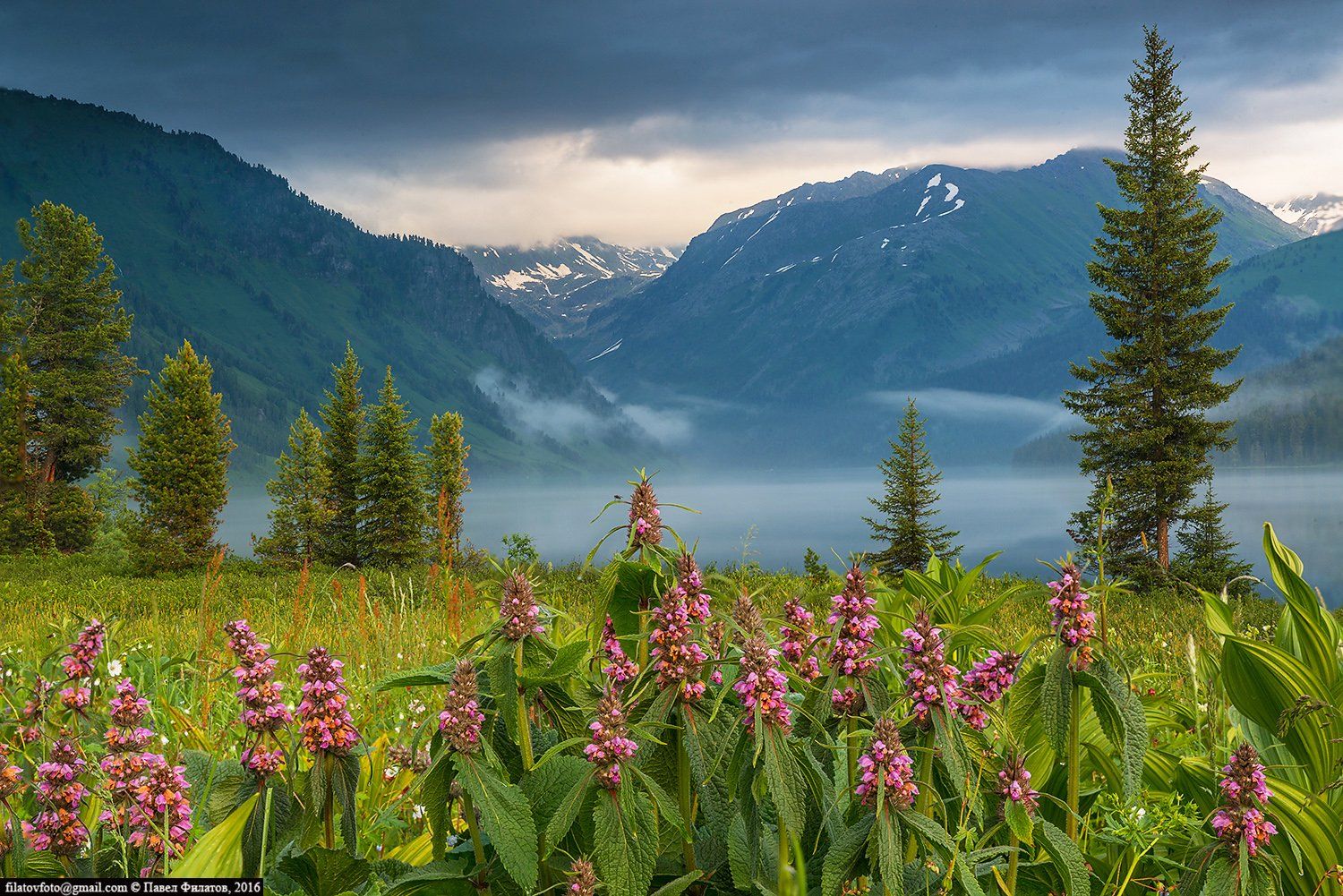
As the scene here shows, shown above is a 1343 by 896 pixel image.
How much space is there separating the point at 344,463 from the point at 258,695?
33.4 m

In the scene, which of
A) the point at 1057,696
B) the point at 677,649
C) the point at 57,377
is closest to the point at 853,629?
the point at 677,649

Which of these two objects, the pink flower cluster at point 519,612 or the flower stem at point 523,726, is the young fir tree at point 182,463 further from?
the pink flower cluster at point 519,612

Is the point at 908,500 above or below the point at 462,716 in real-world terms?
below

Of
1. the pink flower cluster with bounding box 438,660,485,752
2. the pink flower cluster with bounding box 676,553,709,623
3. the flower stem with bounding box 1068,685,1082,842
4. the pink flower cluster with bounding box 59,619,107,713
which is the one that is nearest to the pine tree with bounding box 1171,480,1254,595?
the flower stem with bounding box 1068,685,1082,842

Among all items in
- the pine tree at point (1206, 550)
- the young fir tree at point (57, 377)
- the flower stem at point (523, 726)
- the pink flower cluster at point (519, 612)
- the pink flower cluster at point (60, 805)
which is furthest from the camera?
the young fir tree at point (57, 377)

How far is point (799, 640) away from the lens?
1.82 metres

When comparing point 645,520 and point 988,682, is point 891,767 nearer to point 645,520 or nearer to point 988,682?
point 988,682

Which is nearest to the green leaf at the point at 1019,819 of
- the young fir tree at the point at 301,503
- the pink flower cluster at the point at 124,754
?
the pink flower cluster at the point at 124,754

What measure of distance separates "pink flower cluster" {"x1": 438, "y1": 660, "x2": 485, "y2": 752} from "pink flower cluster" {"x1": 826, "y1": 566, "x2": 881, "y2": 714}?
2.16 feet

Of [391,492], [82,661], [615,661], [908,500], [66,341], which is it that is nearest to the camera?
[615,661]

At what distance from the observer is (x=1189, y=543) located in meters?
22.7

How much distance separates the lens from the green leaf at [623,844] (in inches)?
51.3

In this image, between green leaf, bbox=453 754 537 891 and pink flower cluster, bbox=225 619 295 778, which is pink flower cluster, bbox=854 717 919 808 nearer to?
green leaf, bbox=453 754 537 891

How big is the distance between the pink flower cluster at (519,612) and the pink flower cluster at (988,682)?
2.83ft
